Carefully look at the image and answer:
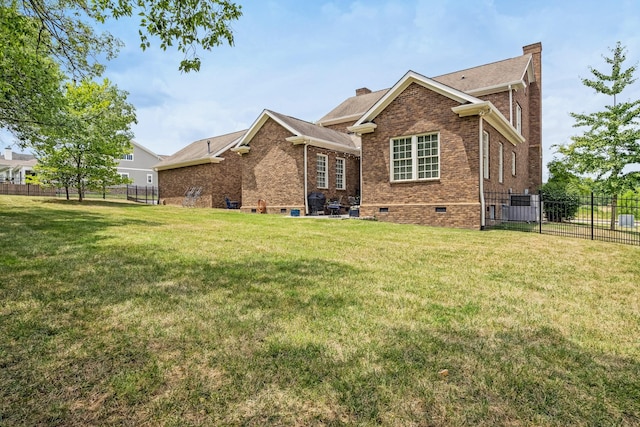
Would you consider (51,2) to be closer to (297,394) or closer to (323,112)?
(297,394)

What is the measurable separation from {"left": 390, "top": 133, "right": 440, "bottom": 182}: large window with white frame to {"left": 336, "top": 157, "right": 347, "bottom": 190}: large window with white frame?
5.23 metres

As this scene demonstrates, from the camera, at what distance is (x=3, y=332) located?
3.16 metres

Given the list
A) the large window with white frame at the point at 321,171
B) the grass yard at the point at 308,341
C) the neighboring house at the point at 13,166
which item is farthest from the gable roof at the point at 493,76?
the neighboring house at the point at 13,166

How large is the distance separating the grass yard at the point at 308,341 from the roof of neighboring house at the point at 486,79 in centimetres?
1656

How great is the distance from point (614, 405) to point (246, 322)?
303cm

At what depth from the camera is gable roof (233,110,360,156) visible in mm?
17859

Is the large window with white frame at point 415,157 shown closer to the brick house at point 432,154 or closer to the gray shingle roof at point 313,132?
the brick house at point 432,154

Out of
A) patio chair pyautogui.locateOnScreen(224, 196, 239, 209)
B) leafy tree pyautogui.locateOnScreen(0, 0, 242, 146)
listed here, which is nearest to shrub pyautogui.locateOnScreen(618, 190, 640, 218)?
leafy tree pyautogui.locateOnScreen(0, 0, 242, 146)

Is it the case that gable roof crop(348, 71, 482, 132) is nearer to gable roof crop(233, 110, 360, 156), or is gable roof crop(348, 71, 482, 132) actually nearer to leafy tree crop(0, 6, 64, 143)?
gable roof crop(233, 110, 360, 156)

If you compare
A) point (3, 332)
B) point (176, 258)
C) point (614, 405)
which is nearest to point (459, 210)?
point (176, 258)

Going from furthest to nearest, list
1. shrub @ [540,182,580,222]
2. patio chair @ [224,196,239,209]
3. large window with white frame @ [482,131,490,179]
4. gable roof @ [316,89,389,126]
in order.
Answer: gable roof @ [316,89,389,126]
patio chair @ [224,196,239,209]
shrub @ [540,182,580,222]
large window with white frame @ [482,131,490,179]

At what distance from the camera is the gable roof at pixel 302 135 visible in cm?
1786

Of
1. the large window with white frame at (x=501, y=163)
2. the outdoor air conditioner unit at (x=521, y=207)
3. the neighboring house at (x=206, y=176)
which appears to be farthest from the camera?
the neighboring house at (x=206, y=176)

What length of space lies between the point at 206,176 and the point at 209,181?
0.54 meters
